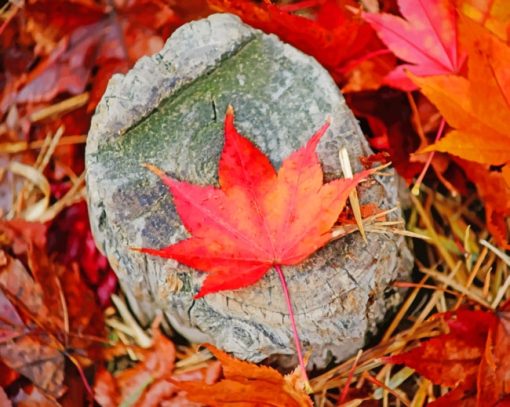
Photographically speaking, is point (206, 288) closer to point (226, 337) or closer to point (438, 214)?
point (226, 337)

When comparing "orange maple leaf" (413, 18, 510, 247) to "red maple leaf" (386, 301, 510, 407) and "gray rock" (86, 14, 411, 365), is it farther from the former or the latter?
"red maple leaf" (386, 301, 510, 407)

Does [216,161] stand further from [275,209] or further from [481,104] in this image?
[481,104]

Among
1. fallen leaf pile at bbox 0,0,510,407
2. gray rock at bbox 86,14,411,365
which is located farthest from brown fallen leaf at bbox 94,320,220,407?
gray rock at bbox 86,14,411,365

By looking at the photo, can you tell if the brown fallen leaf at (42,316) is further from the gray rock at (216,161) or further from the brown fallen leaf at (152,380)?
the gray rock at (216,161)

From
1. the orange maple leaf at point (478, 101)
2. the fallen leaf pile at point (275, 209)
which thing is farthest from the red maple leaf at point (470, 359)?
the orange maple leaf at point (478, 101)

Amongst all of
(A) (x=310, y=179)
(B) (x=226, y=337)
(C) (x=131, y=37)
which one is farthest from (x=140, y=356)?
(C) (x=131, y=37)

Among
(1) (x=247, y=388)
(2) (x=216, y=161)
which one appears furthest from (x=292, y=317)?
(2) (x=216, y=161)
